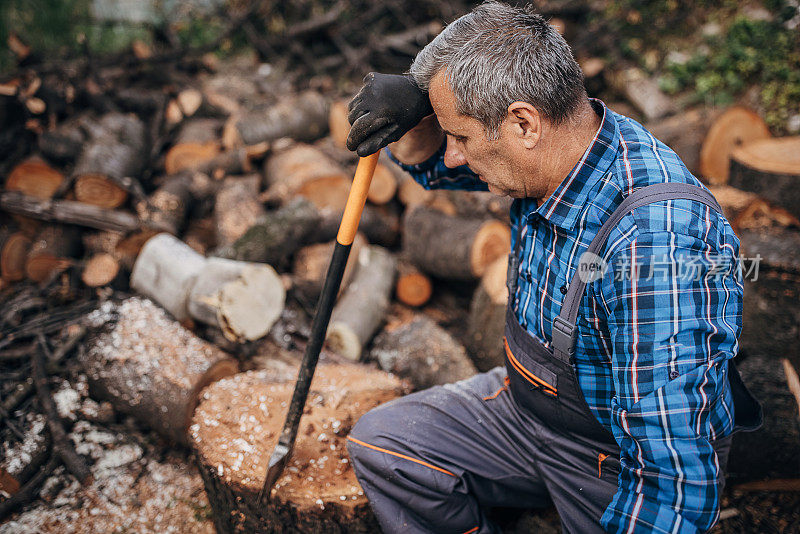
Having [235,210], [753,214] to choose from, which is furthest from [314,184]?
[753,214]

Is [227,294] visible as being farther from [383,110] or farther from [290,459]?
[383,110]

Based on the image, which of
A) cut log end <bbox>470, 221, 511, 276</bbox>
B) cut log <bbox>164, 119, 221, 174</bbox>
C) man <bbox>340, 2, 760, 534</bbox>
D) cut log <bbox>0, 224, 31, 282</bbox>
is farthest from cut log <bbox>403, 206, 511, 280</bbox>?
cut log <bbox>0, 224, 31, 282</bbox>

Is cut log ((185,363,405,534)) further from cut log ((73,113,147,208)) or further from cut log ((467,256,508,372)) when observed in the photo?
cut log ((73,113,147,208))

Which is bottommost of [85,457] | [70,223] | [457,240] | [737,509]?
[85,457]

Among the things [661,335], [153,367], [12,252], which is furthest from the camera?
[12,252]

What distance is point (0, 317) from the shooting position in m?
3.42

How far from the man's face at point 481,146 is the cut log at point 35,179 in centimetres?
424

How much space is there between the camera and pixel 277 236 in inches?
142

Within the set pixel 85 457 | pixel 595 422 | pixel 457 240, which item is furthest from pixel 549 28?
pixel 85 457

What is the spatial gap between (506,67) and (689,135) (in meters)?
4.02

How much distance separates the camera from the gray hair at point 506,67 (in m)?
1.42

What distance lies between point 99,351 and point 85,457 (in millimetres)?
613

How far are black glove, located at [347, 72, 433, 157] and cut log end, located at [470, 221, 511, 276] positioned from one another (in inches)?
75.1

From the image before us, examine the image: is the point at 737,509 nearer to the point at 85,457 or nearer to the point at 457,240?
the point at 457,240
